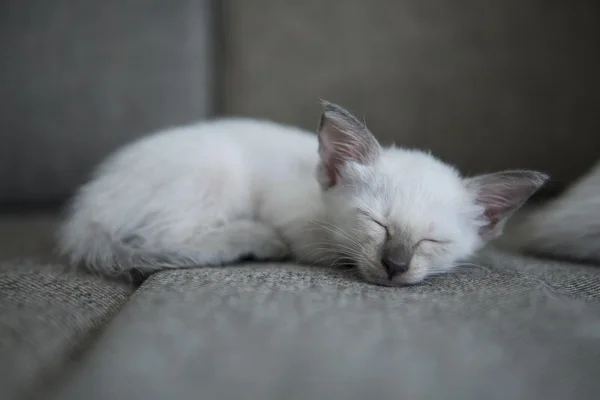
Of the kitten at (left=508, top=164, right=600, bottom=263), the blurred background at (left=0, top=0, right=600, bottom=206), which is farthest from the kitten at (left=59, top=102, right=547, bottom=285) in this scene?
the blurred background at (left=0, top=0, right=600, bottom=206)

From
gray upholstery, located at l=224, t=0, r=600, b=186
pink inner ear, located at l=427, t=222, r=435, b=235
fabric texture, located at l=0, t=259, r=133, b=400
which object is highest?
gray upholstery, located at l=224, t=0, r=600, b=186

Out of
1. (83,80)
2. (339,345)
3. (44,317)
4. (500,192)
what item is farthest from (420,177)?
(83,80)

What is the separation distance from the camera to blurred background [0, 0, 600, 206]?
5.35ft

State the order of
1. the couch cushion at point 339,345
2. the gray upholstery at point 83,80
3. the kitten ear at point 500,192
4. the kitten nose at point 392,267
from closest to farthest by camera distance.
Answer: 1. the couch cushion at point 339,345
2. the kitten nose at point 392,267
3. the kitten ear at point 500,192
4. the gray upholstery at point 83,80

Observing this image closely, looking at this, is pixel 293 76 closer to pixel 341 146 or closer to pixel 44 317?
pixel 341 146

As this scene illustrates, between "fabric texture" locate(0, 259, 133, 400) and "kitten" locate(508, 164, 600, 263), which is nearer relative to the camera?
"fabric texture" locate(0, 259, 133, 400)

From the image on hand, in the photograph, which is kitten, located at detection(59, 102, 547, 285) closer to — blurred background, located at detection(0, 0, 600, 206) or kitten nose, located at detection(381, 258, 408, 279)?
kitten nose, located at detection(381, 258, 408, 279)

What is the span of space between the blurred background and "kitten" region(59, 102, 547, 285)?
1.78 feet

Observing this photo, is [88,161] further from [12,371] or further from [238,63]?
[12,371]

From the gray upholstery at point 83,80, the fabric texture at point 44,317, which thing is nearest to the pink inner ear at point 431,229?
the fabric texture at point 44,317

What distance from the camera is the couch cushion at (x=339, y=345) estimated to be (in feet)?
1.66

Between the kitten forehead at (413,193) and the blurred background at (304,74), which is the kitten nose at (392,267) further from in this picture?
the blurred background at (304,74)

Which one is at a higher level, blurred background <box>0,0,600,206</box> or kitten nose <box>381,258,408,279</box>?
blurred background <box>0,0,600,206</box>

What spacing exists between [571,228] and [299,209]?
55cm
